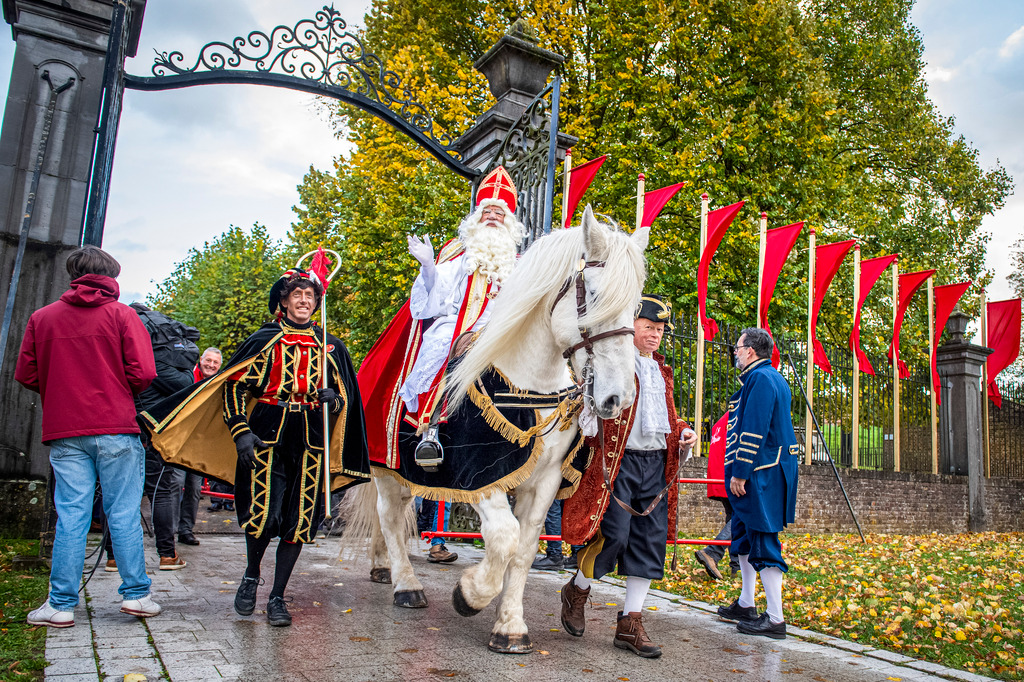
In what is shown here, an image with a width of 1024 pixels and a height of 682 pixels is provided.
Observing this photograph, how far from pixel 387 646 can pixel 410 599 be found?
0.92 meters

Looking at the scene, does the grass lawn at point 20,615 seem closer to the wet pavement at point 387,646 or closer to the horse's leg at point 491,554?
the wet pavement at point 387,646

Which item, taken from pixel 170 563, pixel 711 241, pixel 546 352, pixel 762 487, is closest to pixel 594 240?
pixel 546 352

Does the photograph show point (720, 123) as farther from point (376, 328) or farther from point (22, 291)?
point (22, 291)

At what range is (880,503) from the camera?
12664 millimetres

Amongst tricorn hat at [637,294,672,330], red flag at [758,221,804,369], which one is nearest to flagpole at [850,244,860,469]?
red flag at [758,221,804,369]

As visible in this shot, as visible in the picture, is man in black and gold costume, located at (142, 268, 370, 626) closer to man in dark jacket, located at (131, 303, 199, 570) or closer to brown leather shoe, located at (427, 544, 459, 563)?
man in dark jacket, located at (131, 303, 199, 570)

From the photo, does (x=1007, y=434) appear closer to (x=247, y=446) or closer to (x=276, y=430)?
(x=276, y=430)

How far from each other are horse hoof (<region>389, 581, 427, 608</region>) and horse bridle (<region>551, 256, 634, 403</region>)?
1993 mm

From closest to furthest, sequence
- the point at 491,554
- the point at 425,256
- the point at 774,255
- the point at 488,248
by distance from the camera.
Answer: the point at 491,554 → the point at 425,256 → the point at 488,248 → the point at 774,255

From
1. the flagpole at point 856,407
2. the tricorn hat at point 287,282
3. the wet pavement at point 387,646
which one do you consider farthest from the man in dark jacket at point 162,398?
the flagpole at point 856,407

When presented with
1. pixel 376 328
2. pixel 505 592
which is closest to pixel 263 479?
pixel 505 592

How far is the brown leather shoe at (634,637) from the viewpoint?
3.97 meters

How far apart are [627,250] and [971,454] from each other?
543 inches

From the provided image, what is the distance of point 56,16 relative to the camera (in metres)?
5.74
